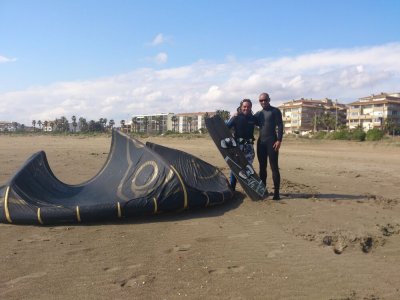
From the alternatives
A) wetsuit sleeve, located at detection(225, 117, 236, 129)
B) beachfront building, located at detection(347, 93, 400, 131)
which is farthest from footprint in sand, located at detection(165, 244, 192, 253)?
beachfront building, located at detection(347, 93, 400, 131)

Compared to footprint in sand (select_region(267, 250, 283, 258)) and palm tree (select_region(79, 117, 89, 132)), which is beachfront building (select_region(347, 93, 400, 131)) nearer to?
palm tree (select_region(79, 117, 89, 132))

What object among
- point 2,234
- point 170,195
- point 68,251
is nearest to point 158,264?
point 68,251

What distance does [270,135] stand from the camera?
6758 millimetres

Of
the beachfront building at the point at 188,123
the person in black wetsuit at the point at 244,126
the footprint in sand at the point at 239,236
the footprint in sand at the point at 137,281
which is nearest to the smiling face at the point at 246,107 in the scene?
the person in black wetsuit at the point at 244,126

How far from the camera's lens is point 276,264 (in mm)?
3893

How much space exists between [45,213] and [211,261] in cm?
237

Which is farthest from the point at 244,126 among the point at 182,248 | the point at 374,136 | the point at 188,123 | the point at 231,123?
the point at 188,123

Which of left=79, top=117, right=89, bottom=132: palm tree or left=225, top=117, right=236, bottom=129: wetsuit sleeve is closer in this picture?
left=225, top=117, right=236, bottom=129: wetsuit sleeve

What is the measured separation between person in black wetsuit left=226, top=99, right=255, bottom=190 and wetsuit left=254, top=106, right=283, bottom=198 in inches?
6.6

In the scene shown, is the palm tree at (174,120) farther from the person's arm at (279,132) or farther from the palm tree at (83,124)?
the person's arm at (279,132)

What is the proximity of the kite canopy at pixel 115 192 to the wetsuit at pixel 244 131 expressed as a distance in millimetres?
768

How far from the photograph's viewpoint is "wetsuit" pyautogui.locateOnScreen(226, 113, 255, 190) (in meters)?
6.97

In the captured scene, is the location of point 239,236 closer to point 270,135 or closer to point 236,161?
point 236,161

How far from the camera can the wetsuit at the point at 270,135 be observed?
266 inches
